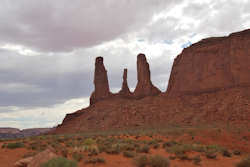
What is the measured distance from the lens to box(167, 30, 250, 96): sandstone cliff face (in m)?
62.9

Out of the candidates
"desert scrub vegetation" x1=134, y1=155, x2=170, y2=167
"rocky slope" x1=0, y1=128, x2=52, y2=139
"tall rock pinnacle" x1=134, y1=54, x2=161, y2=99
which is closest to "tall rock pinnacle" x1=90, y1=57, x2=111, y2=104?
"tall rock pinnacle" x1=134, y1=54, x2=161, y2=99

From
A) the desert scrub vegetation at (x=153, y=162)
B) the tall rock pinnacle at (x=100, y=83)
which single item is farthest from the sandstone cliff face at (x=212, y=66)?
the desert scrub vegetation at (x=153, y=162)

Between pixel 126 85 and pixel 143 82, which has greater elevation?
pixel 143 82

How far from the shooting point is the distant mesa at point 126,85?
78.5 metres

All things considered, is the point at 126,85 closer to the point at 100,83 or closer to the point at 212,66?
the point at 100,83

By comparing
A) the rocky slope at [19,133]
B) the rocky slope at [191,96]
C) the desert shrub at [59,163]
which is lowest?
the rocky slope at [19,133]

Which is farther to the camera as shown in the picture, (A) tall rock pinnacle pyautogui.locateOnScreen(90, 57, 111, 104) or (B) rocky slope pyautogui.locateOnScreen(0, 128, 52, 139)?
(B) rocky slope pyautogui.locateOnScreen(0, 128, 52, 139)

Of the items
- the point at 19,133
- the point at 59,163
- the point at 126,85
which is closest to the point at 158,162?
the point at 59,163

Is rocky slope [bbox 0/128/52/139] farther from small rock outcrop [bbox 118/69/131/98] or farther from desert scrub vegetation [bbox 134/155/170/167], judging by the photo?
desert scrub vegetation [bbox 134/155/170/167]

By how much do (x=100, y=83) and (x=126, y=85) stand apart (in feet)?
28.6

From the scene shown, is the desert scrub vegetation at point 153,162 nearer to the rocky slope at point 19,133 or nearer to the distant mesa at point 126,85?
the distant mesa at point 126,85

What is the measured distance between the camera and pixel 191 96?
6575cm

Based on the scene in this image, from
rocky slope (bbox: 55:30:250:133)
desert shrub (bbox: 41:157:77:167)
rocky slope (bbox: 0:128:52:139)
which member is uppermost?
rocky slope (bbox: 55:30:250:133)

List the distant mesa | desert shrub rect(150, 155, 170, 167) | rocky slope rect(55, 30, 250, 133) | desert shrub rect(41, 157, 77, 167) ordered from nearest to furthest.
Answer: desert shrub rect(41, 157, 77, 167) → desert shrub rect(150, 155, 170, 167) → rocky slope rect(55, 30, 250, 133) → the distant mesa
